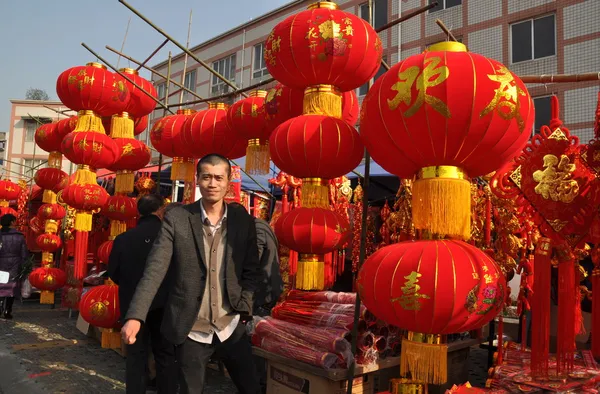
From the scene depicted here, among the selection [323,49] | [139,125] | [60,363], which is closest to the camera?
[323,49]

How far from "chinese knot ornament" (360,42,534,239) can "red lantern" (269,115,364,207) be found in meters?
0.62

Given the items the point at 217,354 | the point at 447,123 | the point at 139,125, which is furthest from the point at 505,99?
the point at 139,125

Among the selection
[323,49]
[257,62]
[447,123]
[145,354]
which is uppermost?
[257,62]

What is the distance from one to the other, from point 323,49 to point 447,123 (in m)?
1.29

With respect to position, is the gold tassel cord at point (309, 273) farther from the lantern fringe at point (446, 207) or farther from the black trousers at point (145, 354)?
the lantern fringe at point (446, 207)

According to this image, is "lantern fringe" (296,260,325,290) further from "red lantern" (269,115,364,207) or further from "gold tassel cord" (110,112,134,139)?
"gold tassel cord" (110,112,134,139)

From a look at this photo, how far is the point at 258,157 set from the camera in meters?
4.20

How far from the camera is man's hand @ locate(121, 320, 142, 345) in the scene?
1.99m

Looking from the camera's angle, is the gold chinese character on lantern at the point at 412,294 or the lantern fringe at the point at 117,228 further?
the lantern fringe at the point at 117,228

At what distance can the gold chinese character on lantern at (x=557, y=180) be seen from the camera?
9.57 feet

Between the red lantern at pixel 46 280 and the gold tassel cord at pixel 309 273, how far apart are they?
5791mm

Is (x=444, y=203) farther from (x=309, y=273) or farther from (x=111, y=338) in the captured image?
(x=111, y=338)

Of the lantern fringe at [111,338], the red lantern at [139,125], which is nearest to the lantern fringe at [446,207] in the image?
the lantern fringe at [111,338]

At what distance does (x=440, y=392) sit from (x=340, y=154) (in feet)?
7.04
